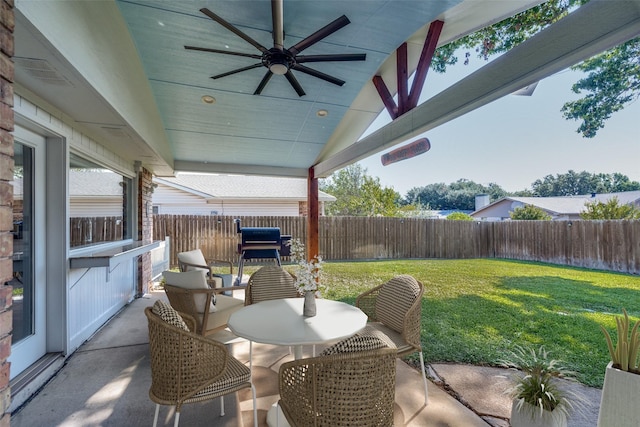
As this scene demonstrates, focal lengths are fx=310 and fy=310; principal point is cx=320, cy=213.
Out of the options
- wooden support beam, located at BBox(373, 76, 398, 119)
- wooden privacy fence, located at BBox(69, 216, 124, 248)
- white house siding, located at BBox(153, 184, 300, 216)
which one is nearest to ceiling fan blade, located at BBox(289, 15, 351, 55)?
wooden support beam, located at BBox(373, 76, 398, 119)

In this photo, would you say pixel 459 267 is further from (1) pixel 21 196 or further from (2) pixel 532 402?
(1) pixel 21 196

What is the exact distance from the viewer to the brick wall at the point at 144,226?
18.7ft

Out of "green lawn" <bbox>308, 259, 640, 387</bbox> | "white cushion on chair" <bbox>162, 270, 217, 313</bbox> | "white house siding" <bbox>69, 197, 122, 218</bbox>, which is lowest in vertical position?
"green lawn" <bbox>308, 259, 640, 387</bbox>

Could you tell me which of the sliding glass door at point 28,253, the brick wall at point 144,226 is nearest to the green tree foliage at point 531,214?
the brick wall at point 144,226

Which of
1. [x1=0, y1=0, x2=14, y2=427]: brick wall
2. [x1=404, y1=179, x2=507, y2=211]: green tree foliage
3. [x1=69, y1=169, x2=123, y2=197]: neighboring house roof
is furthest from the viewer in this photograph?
[x1=404, y1=179, x2=507, y2=211]: green tree foliage

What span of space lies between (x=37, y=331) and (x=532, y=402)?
13.3 ft

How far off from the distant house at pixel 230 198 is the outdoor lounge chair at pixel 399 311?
396 inches

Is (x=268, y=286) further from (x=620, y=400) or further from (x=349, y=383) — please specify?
(x=620, y=400)

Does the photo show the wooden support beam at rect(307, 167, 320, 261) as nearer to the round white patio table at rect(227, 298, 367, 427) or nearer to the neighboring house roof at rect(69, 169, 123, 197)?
the neighboring house roof at rect(69, 169, 123, 197)

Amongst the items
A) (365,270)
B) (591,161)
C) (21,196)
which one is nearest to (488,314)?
(365,270)

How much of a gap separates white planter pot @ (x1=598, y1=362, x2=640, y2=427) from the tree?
4.10 m

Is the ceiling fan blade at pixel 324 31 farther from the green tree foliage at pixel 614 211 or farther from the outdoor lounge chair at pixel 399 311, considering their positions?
the green tree foliage at pixel 614 211

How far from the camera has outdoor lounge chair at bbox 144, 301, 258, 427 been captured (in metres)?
1.73

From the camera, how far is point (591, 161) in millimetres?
17703
